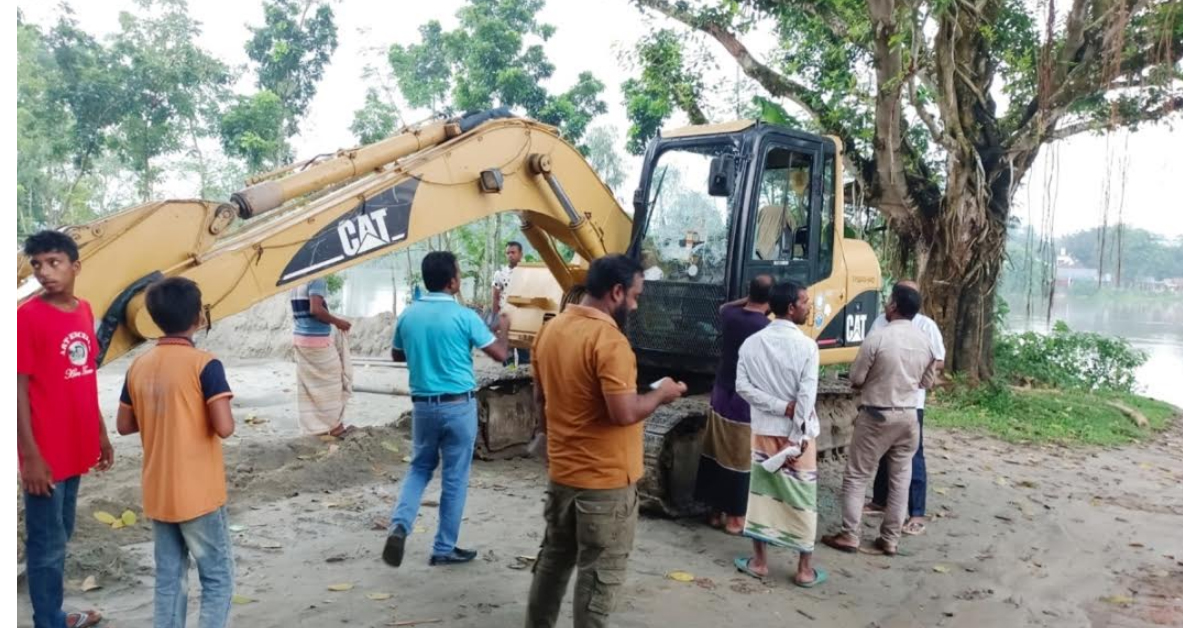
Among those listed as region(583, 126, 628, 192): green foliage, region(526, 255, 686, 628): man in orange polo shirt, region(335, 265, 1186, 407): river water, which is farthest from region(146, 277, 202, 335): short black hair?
region(583, 126, 628, 192): green foliage

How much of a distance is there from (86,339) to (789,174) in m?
4.54

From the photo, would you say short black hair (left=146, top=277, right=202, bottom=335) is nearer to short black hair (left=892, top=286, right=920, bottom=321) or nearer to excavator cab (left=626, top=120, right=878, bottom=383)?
excavator cab (left=626, top=120, right=878, bottom=383)

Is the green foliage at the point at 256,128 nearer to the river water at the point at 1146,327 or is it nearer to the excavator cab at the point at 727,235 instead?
the excavator cab at the point at 727,235

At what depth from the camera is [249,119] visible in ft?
60.7

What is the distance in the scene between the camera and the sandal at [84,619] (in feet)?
12.1

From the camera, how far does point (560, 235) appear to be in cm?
618

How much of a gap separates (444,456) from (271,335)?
11.3m

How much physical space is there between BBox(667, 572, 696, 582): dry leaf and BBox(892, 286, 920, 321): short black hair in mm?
2203

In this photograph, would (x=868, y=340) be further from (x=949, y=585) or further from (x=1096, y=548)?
(x=1096, y=548)

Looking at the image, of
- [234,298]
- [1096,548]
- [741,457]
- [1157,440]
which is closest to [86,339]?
[234,298]

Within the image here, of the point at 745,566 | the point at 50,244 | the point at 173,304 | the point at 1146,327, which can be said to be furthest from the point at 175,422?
the point at 1146,327

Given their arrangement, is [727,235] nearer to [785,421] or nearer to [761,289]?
[761,289]

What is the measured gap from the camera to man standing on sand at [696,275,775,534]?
531cm

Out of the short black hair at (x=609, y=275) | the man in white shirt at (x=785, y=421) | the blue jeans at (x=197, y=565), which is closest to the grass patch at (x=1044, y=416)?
the man in white shirt at (x=785, y=421)
